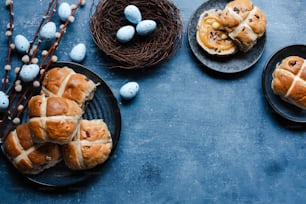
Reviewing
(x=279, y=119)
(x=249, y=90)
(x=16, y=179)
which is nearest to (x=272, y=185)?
(x=279, y=119)

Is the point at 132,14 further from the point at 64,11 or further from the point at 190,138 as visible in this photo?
the point at 190,138

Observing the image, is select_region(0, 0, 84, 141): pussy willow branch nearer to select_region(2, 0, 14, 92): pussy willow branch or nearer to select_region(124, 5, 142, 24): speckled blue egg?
select_region(2, 0, 14, 92): pussy willow branch

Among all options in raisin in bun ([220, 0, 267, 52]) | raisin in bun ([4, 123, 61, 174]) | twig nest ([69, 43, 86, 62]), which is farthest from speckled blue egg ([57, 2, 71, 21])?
raisin in bun ([220, 0, 267, 52])

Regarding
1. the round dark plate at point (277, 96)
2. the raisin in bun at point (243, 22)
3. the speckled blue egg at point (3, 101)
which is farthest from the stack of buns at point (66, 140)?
the round dark plate at point (277, 96)

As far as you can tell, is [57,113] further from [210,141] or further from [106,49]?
[210,141]

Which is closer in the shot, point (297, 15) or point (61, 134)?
point (61, 134)
